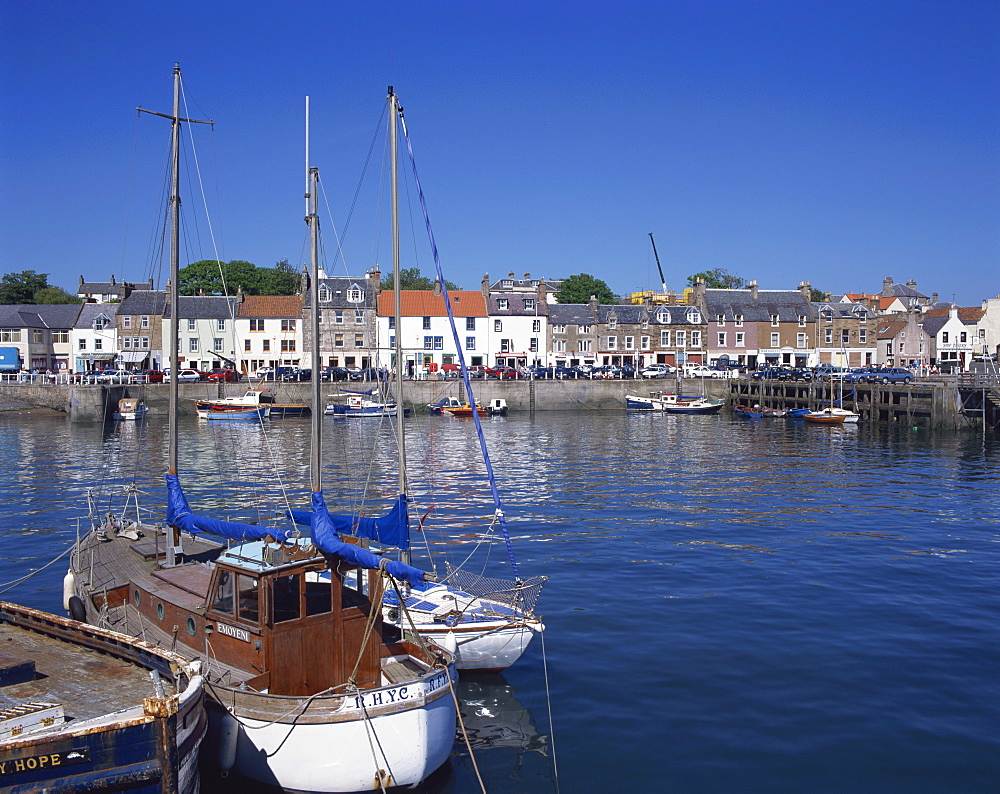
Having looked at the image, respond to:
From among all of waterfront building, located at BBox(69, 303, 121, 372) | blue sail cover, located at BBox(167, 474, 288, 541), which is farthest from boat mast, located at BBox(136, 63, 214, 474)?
waterfront building, located at BBox(69, 303, 121, 372)

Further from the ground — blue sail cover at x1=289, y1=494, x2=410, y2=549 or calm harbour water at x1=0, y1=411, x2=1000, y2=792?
blue sail cover at x1=289, y1=494, x2=410, y2=549

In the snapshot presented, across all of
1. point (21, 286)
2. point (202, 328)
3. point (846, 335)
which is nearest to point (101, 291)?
point (21, 286)

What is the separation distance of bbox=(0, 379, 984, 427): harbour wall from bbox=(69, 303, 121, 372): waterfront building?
15808 mm

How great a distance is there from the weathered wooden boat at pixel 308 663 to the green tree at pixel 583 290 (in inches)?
4885

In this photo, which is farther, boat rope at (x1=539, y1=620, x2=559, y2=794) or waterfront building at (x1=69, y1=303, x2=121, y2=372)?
waterfront building at (x1=69, y1=303, x2=121, y2=372)

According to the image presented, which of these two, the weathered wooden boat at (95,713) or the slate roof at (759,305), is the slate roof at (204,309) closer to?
the slate roof at (759,305)

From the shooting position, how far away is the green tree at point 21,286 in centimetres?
12975

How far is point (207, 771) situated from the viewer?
42.4 ft

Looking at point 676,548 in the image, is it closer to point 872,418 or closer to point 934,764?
point 934,764

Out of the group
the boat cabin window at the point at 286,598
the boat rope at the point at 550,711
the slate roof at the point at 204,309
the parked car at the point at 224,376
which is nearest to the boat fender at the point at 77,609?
the boat cabin window at the point at 286,598

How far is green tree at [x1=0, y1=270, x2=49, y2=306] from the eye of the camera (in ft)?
426

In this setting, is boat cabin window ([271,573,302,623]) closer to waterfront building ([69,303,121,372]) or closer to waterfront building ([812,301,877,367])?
waterfront building ([69,303,121,372])

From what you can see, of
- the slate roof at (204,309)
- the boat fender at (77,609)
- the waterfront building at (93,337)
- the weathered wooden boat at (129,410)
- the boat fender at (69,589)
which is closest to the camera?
the boat fender at (77,609)

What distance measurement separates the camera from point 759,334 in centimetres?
10600
